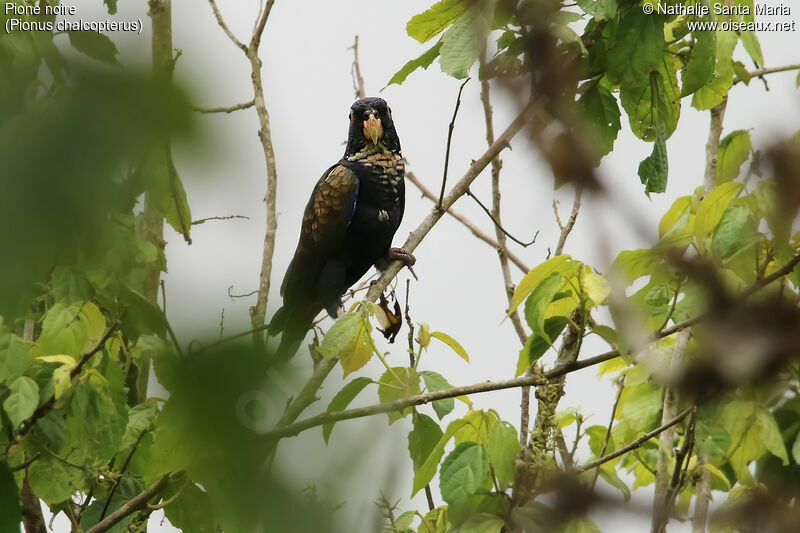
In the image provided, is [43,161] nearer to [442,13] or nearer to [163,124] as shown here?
[163,124]

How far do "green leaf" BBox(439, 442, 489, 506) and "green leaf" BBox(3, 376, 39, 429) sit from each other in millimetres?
924

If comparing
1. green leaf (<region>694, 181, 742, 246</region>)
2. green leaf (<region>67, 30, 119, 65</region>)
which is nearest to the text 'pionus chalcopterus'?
green leaf (<region>694, 181, 742, 246</region>)

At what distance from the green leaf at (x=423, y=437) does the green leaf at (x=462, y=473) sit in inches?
10.1

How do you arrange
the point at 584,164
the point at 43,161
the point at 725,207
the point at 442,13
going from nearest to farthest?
the point at 43,161, the point at 584,164, the point at 725,207, the point at 442,13

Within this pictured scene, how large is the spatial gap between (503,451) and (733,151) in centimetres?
138

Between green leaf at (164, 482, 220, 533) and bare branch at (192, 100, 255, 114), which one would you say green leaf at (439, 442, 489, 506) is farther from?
bare branch at (192, 100, 255, 114)

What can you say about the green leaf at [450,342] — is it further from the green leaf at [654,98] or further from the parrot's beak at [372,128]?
the parrot's beak at [372,128]

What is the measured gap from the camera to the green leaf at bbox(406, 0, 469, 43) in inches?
91.4

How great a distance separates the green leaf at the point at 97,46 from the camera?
1.80ft

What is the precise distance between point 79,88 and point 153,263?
162 mm

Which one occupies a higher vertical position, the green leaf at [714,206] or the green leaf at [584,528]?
the green leaf at [714,206]

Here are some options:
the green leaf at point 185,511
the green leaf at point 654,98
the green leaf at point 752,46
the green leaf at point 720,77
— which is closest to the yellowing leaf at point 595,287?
the green leaf at point 654,98

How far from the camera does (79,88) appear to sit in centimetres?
Answer: 53

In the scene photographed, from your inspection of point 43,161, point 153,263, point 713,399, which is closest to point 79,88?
point 43,161
